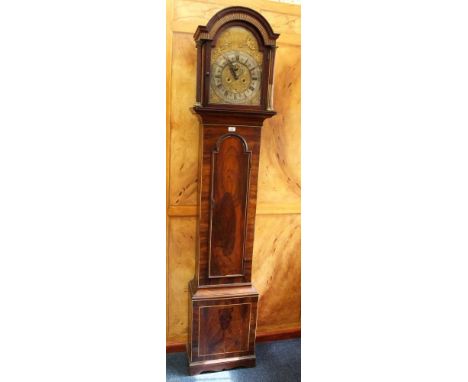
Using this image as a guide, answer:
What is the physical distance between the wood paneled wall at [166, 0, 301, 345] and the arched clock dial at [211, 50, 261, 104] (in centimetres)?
34

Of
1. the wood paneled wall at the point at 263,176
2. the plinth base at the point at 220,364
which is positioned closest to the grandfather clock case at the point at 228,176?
the plinth base at the point at 220,364

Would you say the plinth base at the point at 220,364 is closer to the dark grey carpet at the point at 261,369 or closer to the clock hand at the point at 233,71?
the dark grey carpet at the point at 261,369

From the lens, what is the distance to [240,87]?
191 cm

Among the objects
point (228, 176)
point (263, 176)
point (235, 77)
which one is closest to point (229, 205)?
point (228, 176)

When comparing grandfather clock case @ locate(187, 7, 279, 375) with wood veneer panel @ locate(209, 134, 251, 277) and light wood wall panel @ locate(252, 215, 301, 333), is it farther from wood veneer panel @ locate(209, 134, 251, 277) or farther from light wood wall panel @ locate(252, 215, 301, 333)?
light wood wall panel @ locate(252, 215, 301, 333)

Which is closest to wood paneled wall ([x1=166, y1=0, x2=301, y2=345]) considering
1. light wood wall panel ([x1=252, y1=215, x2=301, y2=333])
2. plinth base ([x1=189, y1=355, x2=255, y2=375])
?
light wood wall panel ([x1=252, y1=215, x2=301, y2=333])

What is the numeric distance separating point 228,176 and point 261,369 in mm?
1312

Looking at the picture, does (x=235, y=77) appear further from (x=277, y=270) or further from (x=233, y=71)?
(x=277, y=270)

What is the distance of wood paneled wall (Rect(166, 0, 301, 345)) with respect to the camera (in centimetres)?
211

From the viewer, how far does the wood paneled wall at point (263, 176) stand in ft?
6.91

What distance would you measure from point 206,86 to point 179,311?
5.01 ft

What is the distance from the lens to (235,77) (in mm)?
1887
